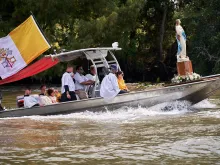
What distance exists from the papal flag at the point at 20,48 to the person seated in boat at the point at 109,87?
6.69ft

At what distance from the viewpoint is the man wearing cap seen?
48.4 ft

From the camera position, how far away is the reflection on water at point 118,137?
8859 mm

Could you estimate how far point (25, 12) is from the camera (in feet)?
107

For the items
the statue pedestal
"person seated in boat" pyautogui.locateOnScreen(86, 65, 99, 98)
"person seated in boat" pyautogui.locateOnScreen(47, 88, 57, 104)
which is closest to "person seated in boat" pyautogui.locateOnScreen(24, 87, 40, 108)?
"person seated in boat" pyautogui.locateOnScreen(47, 88, 57, 104)

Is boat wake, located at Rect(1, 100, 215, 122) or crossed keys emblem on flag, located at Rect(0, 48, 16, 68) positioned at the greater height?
crossed keys emblem on flag, located at Rect(0, 48, 16, 68)

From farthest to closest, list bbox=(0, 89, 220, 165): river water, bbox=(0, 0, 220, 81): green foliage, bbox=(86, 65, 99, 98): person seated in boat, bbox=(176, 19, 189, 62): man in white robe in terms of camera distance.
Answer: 1. bbox=(0, 0, 220, 81): green foliage
2. bbox=(176, 19, 189, 62): man in white robe
3. bbox=(86, 65, 99, 98): person seated in boat
4. bbox=(0, 89, 220, 165): river water

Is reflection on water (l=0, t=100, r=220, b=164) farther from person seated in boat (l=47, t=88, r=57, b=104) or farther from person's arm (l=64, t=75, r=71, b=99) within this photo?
person seated in boat (l=47, t=88, r=57, b=104)

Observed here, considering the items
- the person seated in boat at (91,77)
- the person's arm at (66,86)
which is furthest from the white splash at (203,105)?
the person's arm at (66,86)

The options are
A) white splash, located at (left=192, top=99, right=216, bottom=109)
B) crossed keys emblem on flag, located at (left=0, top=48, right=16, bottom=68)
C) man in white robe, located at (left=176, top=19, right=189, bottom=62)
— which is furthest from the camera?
white splash, located at (left=192, top=99, right=216, bottom=109)

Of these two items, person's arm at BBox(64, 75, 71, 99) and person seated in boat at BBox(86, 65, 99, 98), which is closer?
person's arm at BBox(64, 75, 71, 99)

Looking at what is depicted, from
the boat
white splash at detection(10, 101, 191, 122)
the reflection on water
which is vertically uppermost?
the boat

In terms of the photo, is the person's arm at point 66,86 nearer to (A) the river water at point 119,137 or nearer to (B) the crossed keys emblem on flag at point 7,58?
(A) the river water at point 119,137

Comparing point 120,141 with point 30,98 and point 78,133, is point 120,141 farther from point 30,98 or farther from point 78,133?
point 30,98

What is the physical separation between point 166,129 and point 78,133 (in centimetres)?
201
